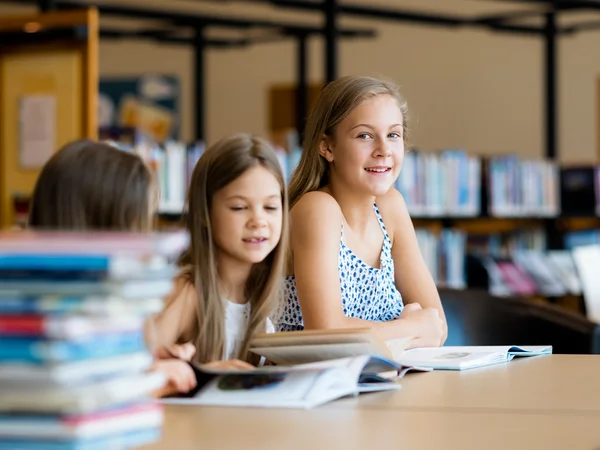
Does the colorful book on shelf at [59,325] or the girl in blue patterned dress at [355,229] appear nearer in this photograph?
the colorful book on shelf at [59,325]

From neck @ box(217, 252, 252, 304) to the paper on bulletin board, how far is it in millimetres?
3230

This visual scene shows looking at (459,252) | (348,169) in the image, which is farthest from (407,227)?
(459,252)

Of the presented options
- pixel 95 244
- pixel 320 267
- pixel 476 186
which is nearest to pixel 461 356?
pixel 320 267

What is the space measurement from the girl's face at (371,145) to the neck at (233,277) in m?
0.54

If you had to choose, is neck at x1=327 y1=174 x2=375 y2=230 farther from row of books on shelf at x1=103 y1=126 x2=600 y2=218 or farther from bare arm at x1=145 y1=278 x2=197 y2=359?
row of books on shelf at x1=103 y1=126 x2=600 y2=218

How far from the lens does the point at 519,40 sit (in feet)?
32.8

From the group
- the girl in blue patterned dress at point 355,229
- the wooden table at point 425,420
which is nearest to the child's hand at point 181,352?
the wooden table at point 425,420

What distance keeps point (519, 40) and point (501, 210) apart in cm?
373

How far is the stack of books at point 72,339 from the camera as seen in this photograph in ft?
2.53

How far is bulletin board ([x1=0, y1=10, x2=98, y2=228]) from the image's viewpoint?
185 inches

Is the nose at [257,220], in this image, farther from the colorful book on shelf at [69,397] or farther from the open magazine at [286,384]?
the colorful book on shelf at [69,397]

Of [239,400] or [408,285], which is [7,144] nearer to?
[408,285]

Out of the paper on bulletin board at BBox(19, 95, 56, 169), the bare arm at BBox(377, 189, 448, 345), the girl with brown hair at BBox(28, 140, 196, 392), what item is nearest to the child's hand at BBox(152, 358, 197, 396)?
the girl with brown hair at BBox(28, 140, 196, 392)

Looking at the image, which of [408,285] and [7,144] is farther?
[7,144]
